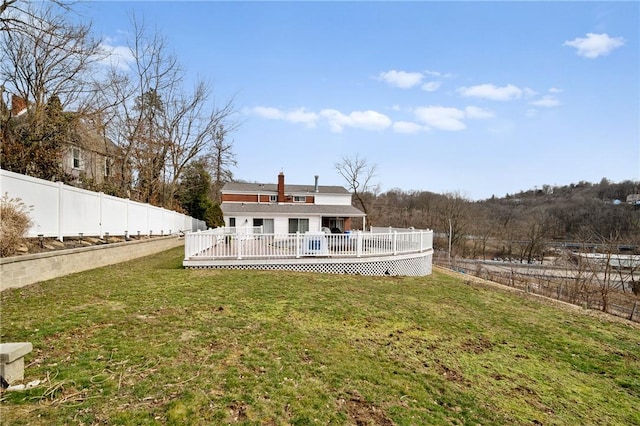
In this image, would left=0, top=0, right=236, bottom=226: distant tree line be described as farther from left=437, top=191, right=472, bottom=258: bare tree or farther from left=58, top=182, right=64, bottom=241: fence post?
left=437, top=191, right=472, bottom=258: bare tree

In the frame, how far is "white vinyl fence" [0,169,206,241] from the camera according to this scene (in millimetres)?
7406

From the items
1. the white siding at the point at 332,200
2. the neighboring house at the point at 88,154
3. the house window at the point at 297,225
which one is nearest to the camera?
the neighboring house at the point at 88,154

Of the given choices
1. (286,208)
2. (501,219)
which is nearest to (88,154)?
(286,208)

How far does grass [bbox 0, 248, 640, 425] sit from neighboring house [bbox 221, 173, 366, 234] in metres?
14.0

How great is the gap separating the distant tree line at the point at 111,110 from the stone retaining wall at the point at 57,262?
461 centimetres

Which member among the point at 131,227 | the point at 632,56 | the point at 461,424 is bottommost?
the point at 461,424

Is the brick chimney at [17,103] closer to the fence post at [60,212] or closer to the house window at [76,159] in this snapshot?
the house window at [76,159]

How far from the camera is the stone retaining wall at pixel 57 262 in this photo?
6.20m

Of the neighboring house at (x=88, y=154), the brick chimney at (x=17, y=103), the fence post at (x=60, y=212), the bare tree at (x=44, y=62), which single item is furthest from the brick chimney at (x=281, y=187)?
the fence post at (x=60, y=212)

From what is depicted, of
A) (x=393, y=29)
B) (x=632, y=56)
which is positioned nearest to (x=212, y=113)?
(x=393, y=29)

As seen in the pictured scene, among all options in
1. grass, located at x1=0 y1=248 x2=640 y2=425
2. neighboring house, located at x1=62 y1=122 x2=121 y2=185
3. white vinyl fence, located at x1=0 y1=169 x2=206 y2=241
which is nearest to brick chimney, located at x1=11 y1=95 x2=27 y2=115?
neighboring house, located at x1=62 y1=122 x2=121 y2=185

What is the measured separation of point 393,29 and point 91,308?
56.4 ft

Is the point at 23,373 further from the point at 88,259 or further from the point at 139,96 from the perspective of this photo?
the point at 139,96

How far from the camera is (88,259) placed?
9156mm
